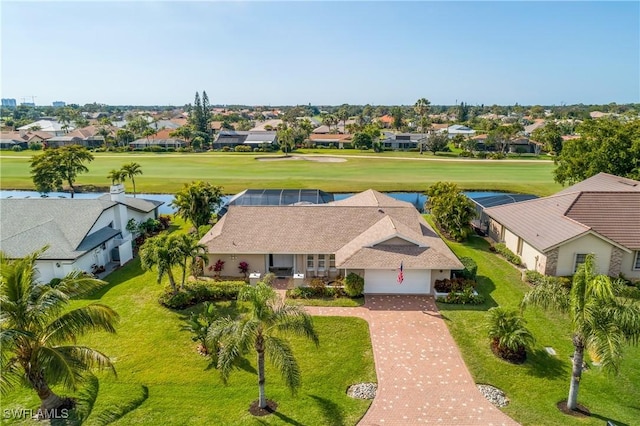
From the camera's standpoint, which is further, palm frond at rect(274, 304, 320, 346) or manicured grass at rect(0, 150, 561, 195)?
manicured grass at rect(0, 150, 561, 195)

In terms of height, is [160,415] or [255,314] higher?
[255,314]

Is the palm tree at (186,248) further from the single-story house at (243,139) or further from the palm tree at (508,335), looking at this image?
the single-story house at (243,139)

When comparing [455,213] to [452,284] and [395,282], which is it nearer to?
[452,284]

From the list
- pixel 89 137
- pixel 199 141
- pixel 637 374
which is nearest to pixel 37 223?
pixel 637 374

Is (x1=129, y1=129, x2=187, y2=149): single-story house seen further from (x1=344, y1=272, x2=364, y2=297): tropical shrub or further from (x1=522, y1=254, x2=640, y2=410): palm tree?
(x1=522, y1=254, x2=640, y2=410): palm tree

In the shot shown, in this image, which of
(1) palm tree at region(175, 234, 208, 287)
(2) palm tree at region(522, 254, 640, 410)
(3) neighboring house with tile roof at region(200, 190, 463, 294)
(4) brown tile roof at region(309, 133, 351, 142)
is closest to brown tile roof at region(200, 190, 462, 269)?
(3) neighboring house with tile roof at region(200, 190, 463, 294)

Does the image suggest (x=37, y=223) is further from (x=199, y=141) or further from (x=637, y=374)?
(x=199, y=141)
